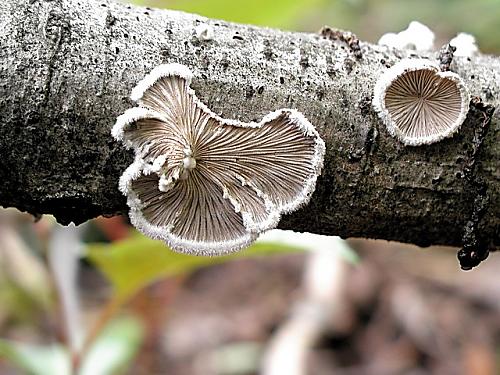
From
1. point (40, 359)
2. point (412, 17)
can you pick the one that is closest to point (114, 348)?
point (40, 359)

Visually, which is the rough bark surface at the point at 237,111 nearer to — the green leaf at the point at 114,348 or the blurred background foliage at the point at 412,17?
the green leaf at the point at 114,348

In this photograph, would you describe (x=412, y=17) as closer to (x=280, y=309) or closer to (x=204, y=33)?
(x=280, y=309)

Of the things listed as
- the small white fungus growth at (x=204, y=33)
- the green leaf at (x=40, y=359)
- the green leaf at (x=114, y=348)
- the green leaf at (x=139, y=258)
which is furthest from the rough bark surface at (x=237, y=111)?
the green leaf at (x=114, y=348)

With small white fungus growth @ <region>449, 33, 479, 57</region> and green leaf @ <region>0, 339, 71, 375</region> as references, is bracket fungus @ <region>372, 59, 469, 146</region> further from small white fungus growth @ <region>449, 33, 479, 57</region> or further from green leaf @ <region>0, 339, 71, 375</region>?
green leaf @ <region>0, 339, 71, 375</region>

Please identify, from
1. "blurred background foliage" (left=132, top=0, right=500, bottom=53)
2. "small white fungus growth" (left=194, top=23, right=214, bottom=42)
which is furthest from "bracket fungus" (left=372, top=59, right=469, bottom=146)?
"blurred background foliage" (left=132, top=0, right=500, bottom=53)

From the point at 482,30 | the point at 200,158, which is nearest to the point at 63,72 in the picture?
the point at 200,158

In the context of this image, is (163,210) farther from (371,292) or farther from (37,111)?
(371,292)
